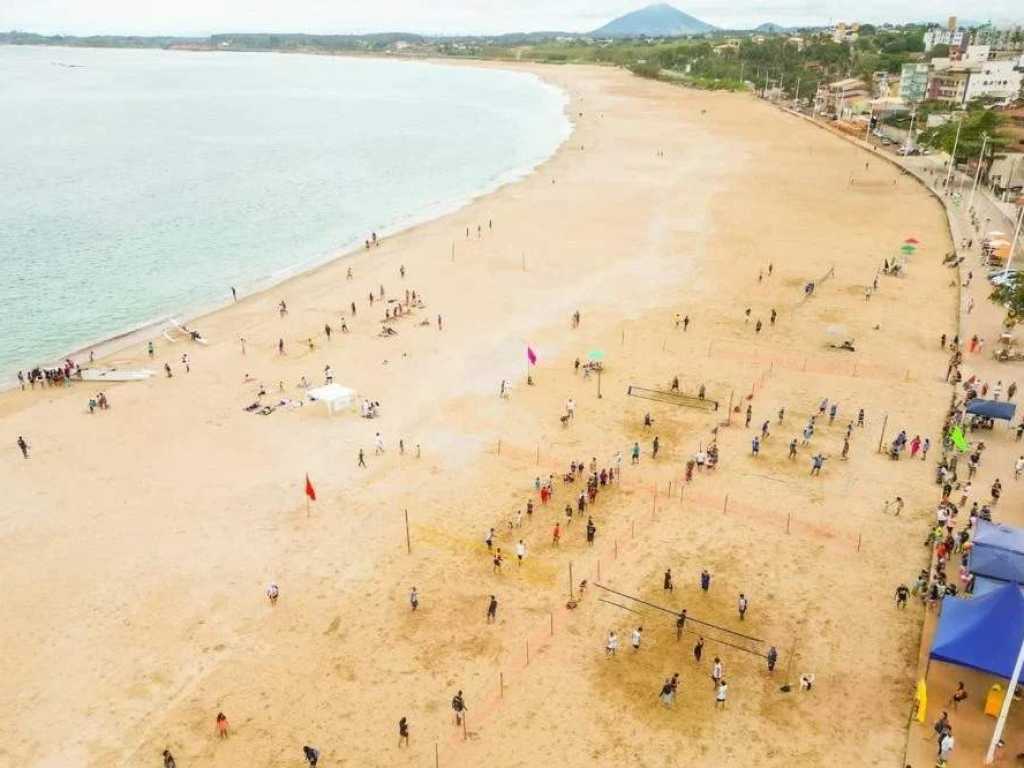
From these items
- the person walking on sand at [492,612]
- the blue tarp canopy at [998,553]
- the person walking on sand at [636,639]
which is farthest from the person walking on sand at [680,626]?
the blue tarp canopy at [998,553]

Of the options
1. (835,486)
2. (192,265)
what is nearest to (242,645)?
(835,486)

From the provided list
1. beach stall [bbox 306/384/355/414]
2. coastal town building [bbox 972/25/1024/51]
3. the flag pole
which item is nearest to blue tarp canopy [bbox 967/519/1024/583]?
the flag pole

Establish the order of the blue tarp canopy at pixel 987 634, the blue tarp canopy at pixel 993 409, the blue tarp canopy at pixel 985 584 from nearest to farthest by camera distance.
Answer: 1. the blue tarp canopy at pixel 987 634
2. the blue tarp canopy at pixel 985 584
3. the blue tarp canopy at pixel 993 409

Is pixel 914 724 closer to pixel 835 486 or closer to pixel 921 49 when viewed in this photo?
pixel 835 486

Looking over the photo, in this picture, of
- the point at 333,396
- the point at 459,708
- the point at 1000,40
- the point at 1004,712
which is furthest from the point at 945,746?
the point at 1000,40

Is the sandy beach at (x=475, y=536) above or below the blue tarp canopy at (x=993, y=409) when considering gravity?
below

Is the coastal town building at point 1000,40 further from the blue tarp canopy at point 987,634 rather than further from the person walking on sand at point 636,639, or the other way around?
the person walking on sand at point 636,639

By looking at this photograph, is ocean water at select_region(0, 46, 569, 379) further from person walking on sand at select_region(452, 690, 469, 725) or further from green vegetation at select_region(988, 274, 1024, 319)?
green vegetation at select_region(988, 274, 1024, 319)
